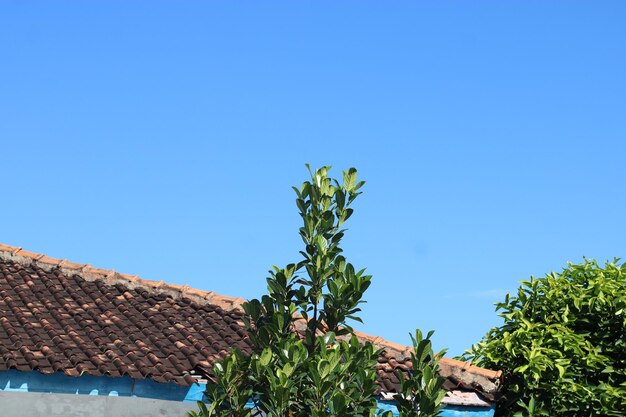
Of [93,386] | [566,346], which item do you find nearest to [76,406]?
[93,386]

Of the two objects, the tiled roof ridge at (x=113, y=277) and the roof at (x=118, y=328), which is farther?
the tiled roof ridge at (x=113, y=277)

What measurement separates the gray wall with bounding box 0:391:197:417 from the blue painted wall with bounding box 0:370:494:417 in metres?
0.88

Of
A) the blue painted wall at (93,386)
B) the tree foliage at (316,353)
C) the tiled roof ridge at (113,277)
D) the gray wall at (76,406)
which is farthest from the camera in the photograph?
the tiled roof ridge at (113,277)

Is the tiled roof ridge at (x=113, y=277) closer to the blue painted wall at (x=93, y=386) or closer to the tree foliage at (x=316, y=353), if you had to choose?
the blue painted wall at (x=93, y=386)

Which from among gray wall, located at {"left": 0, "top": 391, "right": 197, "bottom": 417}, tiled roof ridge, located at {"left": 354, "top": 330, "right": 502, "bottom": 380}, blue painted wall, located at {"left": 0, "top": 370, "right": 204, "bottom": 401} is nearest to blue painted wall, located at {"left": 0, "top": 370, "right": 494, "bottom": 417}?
blue painted wall, located at {"left": 0, "top": 370, "right": 204, "bottom": 401}

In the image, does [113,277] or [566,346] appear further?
[113,277]

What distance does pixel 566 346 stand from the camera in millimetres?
15109

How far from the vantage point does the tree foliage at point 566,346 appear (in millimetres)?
14891

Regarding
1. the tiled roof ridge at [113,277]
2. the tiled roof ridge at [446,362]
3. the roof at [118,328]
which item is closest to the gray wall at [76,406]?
the roof at [118,328]

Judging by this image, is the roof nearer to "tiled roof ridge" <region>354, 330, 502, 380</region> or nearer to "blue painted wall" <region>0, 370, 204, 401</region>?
"tiled roof ridge" <region>354, 330, 502, 380</region>

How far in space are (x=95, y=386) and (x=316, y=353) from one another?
617cm

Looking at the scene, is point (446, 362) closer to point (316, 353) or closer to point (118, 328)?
point (118, 328)

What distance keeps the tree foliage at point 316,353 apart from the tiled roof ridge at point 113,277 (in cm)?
916

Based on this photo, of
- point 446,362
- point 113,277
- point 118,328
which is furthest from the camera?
point 113,277
